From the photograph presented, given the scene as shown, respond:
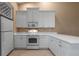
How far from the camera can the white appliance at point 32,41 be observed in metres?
6.98

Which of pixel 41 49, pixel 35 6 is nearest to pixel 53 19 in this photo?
pixel 35 6

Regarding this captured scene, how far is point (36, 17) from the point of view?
762cm

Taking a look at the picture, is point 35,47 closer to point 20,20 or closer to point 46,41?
point 46,41

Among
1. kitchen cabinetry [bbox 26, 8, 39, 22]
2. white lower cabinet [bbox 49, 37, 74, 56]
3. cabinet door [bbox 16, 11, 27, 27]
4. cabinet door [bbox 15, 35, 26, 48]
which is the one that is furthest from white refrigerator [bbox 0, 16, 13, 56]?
kitchen cabinetry [bbox 26, 8, 39, 22]

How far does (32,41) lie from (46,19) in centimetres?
152

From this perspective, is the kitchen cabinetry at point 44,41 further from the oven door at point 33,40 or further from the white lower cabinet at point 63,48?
the white lower cabinet at point 63,48

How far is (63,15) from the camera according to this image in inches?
314

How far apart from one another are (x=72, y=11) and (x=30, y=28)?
2698mm

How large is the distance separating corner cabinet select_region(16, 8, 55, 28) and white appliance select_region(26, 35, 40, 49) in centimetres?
83

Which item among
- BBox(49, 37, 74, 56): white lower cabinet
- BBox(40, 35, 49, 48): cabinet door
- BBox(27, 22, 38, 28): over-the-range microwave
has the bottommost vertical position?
BBox(40, 35, 49, 48): cabinet door

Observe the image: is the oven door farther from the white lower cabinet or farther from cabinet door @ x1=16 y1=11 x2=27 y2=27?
the white lower cabinet

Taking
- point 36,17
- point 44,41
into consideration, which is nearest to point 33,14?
point 36,17

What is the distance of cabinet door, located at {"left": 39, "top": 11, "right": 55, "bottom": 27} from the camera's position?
7.54 meters

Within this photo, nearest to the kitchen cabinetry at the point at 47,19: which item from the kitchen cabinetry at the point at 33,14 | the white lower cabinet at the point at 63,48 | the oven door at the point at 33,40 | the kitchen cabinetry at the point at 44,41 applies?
the kitchen cabinetry at the point at 33,14
